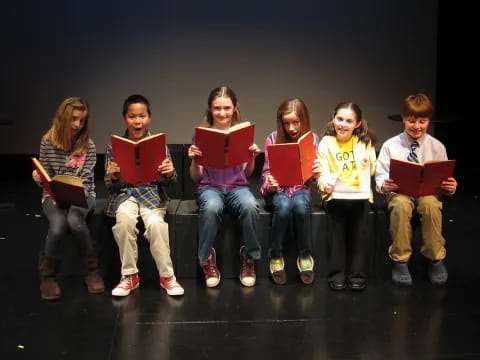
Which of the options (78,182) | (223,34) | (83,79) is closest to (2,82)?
(83,79)

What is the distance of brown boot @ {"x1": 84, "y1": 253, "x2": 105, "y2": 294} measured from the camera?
3.07m

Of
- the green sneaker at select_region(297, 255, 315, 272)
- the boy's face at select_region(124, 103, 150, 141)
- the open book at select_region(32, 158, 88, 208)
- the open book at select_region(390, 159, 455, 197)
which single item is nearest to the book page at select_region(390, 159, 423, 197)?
the open book at select_region(390, 159, 455, 197)

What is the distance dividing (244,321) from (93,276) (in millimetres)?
843

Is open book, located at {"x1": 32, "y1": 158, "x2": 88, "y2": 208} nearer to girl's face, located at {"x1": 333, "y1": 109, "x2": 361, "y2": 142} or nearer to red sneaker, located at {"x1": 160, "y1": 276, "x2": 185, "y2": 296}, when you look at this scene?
red sneaker, located at {"x1": 160, "y1": 276, "x2": 185, "y2": 296}

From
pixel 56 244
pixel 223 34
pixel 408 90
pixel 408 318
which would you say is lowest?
pixel 408 318

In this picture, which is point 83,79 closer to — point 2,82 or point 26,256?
point 2,82

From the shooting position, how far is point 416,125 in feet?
10.6

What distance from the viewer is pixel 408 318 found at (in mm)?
2795

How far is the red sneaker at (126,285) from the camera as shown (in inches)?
119

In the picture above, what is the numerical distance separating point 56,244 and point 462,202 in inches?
126

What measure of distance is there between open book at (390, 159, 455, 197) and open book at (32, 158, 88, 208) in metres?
1.52

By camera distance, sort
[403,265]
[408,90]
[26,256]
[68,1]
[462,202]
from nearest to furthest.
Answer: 1. [403,265]
2. [26,256]
3. [462,202]
4. [68,1]
5. [408,90]

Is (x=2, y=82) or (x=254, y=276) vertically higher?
(x=2, y=82)

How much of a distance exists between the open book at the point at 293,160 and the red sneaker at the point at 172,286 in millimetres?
724
